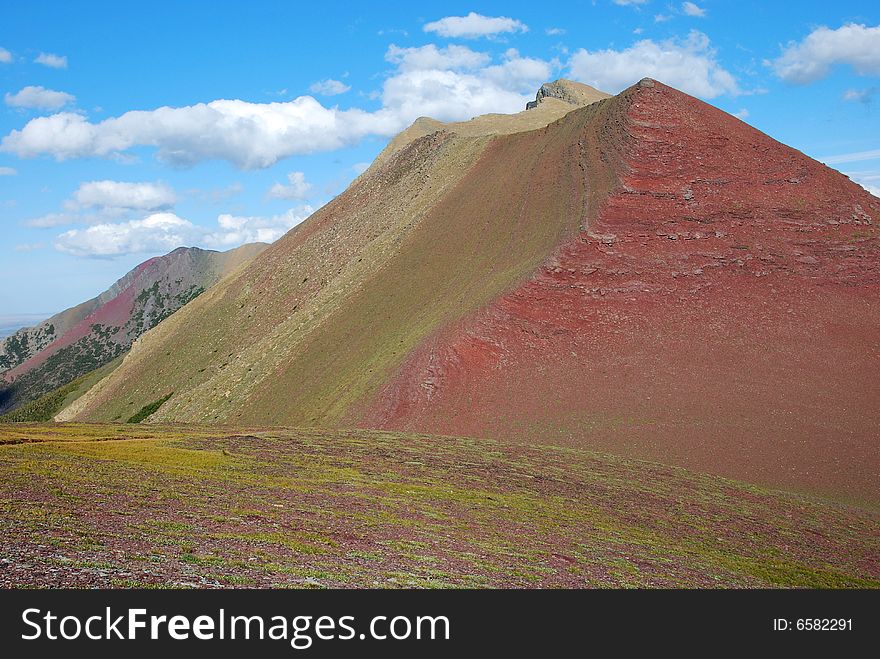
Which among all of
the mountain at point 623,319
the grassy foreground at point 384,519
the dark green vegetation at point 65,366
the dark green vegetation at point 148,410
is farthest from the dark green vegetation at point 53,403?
the grassy foreground at point 384,519

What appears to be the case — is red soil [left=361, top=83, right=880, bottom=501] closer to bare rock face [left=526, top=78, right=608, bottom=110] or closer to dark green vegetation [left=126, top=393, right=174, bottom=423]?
dark green vegetation [left=126, top=393, right=174, bottom=423]

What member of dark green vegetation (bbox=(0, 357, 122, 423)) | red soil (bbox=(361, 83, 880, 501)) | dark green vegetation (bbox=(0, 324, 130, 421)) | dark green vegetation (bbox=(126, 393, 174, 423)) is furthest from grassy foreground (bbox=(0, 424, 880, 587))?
dark green vegetation (bbox=(0, 324, 130, 421))

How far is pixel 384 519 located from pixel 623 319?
1221 inches

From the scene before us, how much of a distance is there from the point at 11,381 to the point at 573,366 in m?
181

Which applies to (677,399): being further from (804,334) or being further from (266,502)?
(266,502)

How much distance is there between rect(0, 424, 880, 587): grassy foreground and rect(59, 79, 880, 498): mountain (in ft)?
20.3

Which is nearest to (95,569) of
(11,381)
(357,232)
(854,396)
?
(854,396)

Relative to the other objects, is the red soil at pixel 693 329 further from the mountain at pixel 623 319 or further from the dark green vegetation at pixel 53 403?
the dark green vegetation at pixel 53 403

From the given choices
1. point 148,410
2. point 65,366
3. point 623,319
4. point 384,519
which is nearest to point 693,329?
point 623,319

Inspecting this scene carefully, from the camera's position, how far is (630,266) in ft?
168

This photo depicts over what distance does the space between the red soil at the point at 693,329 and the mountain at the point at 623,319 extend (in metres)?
0.13

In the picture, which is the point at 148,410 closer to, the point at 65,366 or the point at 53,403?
the point at 53,403

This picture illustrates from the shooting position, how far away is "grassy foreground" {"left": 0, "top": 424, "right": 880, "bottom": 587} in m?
16.0

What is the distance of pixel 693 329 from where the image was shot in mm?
48031
